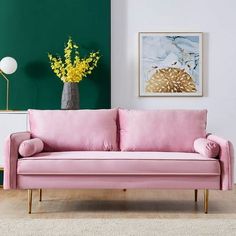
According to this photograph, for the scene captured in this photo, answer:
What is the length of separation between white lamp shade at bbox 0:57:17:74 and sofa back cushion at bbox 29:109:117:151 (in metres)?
0.80

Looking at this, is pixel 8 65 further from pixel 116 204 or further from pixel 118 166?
pixel 118 166

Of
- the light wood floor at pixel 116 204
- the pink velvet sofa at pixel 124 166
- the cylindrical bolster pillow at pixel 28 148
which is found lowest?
the light wood floor at pixel 116 204

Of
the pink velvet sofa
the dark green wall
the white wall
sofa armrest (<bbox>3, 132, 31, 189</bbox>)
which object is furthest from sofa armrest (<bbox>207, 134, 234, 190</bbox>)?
the dark green wall

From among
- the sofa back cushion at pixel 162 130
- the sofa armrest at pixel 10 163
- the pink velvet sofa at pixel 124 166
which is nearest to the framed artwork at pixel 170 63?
the sofa back cushion at pixel 162 130

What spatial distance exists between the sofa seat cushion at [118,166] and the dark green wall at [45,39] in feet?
4.99

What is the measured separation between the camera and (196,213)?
395 cm

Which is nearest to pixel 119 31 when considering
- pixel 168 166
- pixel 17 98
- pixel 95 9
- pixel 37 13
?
pixel 95 9

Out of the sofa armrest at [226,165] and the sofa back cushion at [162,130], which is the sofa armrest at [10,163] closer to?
the sofa back cushion at [162,130]

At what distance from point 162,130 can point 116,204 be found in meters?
0.69

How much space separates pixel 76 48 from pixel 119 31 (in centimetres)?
46

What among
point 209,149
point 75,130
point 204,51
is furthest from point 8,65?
point 209,149

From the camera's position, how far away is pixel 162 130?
4.34 metres

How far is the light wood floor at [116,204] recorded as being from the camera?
3902 millimetres

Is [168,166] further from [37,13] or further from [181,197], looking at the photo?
[37,13]
